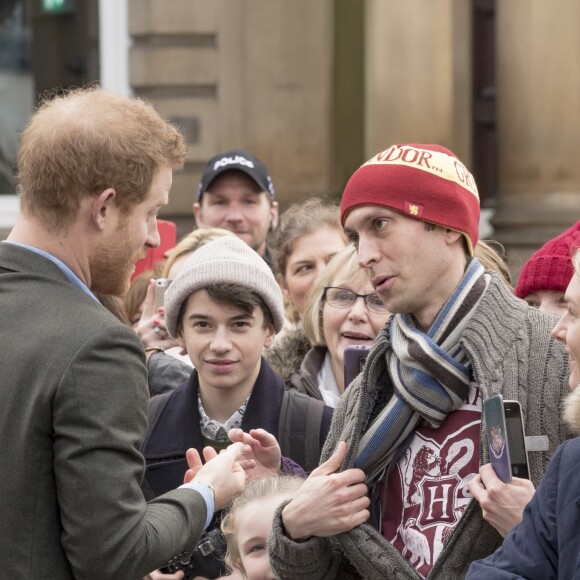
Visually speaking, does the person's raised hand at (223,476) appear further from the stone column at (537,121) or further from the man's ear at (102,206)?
the stone column at (537,121)

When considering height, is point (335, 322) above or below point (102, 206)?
below

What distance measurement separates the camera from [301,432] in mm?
4039

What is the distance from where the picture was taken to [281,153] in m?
9.96

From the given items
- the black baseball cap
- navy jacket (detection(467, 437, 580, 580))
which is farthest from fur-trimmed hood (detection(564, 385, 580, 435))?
the black baseball cap

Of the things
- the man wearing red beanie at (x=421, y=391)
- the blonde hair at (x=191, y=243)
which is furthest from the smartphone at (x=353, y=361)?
the blonde hair at (x=191, y=243)

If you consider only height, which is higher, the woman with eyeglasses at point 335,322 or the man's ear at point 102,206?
the man's ear at point 102,206

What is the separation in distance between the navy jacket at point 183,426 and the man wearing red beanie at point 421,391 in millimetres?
663

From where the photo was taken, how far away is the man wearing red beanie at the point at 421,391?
312 cm

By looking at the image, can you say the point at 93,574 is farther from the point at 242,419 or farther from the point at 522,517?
the point at 242,419

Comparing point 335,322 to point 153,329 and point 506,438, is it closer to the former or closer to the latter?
point 153,329

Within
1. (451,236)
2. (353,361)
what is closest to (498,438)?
(451,236)

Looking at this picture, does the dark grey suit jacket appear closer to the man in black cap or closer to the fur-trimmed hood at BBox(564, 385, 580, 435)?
the fur-trimmed hood at BBox(564, 385, 580, 435)

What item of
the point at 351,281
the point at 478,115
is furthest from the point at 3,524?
the point at 478,115

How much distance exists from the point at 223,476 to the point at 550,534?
2.33ft
